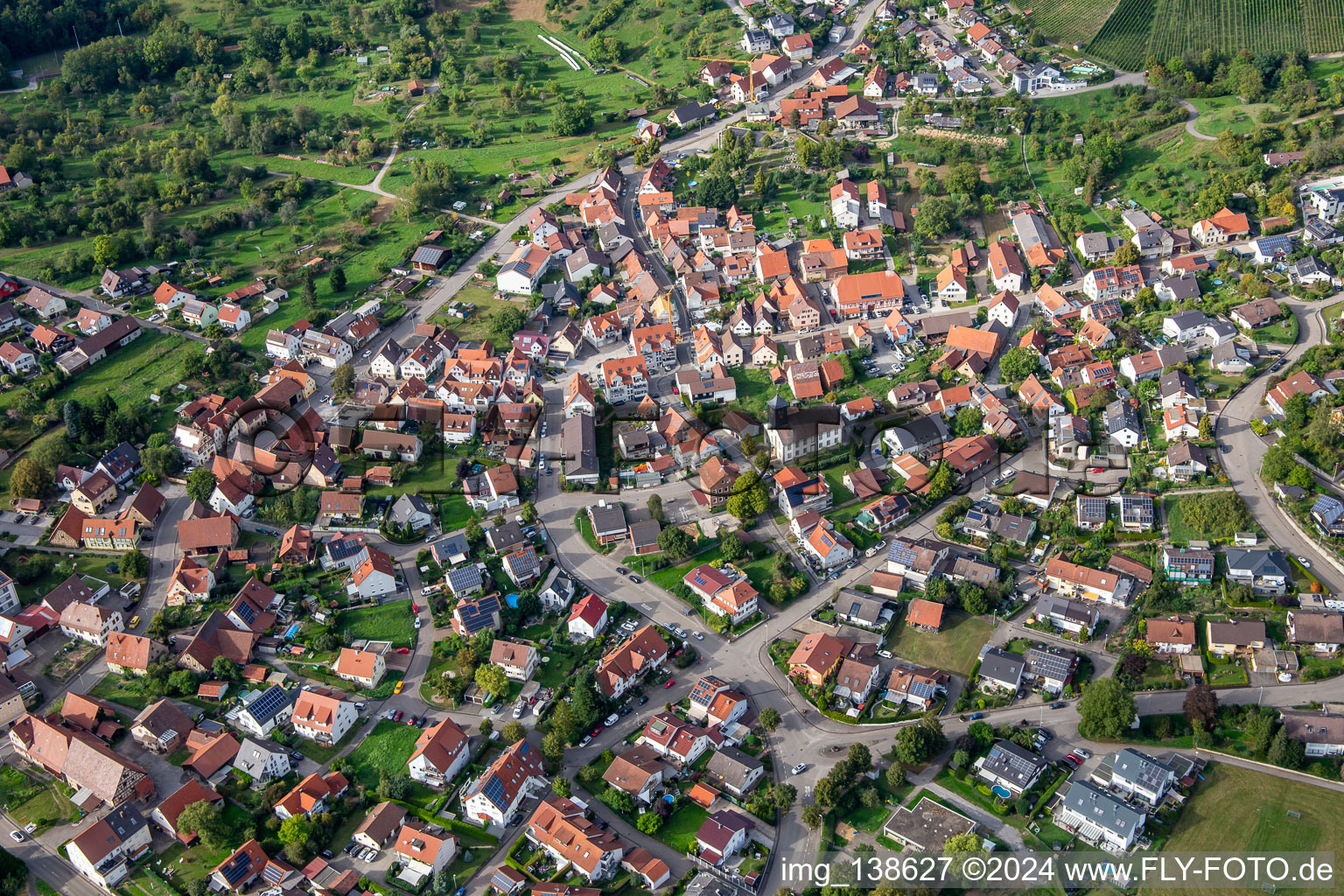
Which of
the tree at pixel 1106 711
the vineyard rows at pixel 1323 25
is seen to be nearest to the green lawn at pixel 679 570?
the tree at pixel 1106 711

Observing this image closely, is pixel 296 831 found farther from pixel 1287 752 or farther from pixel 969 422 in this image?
pixel 969 422

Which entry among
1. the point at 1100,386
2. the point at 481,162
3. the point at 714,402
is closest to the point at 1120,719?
the point at 1100,386

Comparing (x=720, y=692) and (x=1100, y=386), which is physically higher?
(x=1100, y=386)

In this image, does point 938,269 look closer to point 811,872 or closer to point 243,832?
point 811,872

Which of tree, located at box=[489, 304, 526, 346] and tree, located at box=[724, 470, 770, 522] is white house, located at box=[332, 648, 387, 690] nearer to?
tree, located at box=[724, 470, 770, 522]

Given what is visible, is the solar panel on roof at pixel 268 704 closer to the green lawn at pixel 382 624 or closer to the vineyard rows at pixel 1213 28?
the green lawn at pixel 382 624

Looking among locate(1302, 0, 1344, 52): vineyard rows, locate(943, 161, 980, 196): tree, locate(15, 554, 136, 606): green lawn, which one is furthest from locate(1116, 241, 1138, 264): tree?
locate(15, 554, 136, 606): green lawn

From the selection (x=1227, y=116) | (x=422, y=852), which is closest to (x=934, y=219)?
(x=1227, y=116)
